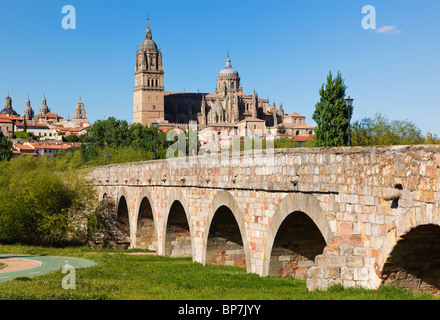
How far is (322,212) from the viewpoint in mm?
10867

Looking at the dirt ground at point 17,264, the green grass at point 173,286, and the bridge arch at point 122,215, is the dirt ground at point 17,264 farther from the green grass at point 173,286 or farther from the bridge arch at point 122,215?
the bridge arch at point 122,215

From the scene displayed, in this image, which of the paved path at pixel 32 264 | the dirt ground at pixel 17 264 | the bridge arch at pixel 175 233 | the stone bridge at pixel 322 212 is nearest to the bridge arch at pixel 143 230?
the bridge arch at pixel 175 233

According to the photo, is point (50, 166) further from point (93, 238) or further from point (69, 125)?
point (69, 125)

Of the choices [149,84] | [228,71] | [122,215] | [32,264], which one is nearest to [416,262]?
[32,264]

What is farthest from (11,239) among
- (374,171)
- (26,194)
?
(374,171)

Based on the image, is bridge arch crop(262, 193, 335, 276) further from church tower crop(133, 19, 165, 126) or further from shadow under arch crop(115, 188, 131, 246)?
church tower crop(133, 19, 165, 126)

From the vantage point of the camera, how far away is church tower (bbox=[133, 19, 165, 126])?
149500 millimetres

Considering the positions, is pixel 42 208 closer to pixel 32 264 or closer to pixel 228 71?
pixel 32 264

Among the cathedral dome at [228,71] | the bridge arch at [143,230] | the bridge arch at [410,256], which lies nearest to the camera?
the bridge arch at [410,256]

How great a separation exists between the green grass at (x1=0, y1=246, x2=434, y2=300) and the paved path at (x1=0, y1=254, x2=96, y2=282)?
1.72m

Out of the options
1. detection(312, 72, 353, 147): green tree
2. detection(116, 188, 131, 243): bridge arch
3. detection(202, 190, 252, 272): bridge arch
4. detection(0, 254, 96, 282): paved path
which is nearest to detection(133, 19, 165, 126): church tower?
detection(312, 72, 353, 147): green tree

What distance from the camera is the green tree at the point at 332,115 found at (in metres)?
45.4

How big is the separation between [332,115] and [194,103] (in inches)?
4727

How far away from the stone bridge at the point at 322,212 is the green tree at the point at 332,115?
2659 centimetres
